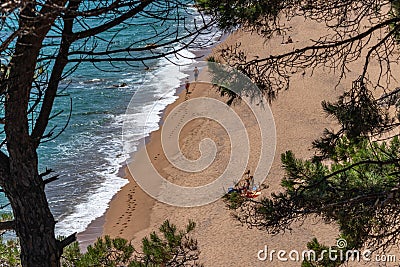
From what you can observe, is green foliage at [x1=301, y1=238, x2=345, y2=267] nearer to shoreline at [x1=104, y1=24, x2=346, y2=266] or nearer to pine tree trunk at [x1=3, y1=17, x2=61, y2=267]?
shoreline at [x1=104, y1=24, x2=346, y2=266]

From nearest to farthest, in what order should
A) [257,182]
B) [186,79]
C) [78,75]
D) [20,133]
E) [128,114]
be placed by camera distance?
[20,133] → [257,182] → [128,114] → [186,79] → [78,75]

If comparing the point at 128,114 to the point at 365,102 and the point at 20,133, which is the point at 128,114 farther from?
the point at 20,133

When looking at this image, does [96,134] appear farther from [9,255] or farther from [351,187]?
[351,187]

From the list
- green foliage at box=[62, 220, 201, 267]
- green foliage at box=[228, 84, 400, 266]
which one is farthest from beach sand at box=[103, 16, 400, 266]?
green foliage at box=[62, 220, 201, 267]

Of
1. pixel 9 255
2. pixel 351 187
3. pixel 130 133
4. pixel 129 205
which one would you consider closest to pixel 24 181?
pixel 9 255

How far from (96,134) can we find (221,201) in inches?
275

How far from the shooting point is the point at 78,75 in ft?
83.5

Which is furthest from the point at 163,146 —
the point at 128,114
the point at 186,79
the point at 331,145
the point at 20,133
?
the point at 20,133

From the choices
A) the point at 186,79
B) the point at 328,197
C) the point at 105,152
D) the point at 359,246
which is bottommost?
the point at 359,246

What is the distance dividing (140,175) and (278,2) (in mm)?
11421

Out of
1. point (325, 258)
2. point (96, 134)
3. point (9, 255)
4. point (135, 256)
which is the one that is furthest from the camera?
point (96, 134)

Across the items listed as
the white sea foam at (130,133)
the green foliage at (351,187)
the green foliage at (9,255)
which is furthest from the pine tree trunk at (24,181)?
the white sea foam at (130,133)

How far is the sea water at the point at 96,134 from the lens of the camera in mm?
14367

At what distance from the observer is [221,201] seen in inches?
542
